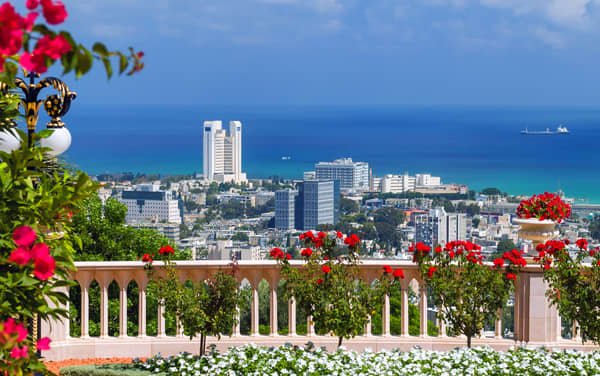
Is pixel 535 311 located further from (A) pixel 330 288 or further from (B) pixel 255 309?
(B) pixel 255 309

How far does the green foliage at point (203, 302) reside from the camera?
291 inches

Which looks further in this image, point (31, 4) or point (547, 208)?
point (547, 208)

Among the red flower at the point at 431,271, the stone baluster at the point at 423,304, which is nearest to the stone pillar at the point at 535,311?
the stone baluster at the point at 423,304

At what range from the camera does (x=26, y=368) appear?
3.50m

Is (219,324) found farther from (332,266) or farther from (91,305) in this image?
(91,305)

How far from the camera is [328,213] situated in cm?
9488

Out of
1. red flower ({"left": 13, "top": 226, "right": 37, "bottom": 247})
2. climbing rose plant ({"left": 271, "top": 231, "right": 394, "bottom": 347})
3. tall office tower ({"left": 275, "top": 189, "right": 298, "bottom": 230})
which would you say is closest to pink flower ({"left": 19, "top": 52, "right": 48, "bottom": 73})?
red flower ({"left": 13, "top": 226, "right": 37, "bottom": 247})

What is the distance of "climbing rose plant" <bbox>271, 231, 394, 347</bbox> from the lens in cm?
759

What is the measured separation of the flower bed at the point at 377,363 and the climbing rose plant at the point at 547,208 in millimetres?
1410

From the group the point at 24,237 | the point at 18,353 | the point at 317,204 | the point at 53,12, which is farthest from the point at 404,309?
the point at 317,204

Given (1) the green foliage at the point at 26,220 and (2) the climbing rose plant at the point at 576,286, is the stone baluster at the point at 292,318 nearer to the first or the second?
(2) the climbing rose plant at the point at 576,286

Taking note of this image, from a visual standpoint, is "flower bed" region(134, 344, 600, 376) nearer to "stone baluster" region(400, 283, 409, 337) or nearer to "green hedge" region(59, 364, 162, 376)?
"green hedge" region(59, 364, 162, 376)

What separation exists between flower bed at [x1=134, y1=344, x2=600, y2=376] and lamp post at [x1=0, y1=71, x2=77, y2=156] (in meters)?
2.21

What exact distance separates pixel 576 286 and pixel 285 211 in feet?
294
